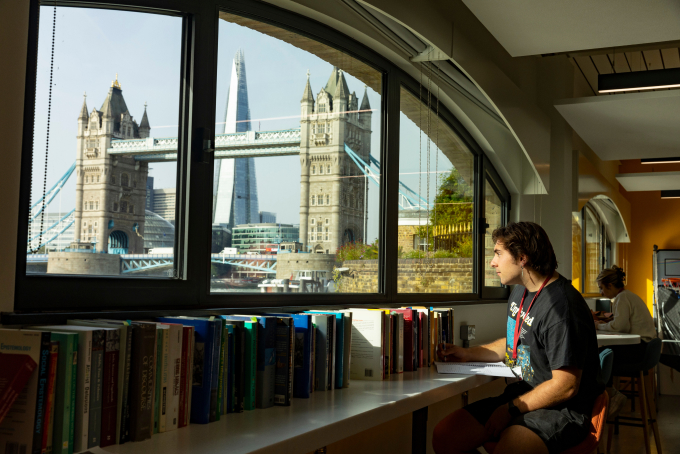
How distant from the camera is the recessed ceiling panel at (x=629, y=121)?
15.3 ft

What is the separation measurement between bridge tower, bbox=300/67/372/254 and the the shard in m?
0.42

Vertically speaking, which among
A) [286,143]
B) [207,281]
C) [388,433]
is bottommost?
→ [388,433]

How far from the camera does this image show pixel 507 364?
313 centimetres

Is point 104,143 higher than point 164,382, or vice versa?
point 104,143

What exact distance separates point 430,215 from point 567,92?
113 inches

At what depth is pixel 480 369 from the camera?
3.00 metres

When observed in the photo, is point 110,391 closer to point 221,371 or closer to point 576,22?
point 221,371

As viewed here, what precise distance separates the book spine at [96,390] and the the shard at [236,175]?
3.63 feet

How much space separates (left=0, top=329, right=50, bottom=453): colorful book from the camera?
139cm

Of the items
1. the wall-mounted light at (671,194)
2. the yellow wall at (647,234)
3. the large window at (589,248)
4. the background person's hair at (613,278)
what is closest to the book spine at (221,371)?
the background person's hair at (613,278)

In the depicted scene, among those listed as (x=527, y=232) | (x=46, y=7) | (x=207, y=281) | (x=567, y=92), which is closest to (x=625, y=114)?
(x=567, y=92)

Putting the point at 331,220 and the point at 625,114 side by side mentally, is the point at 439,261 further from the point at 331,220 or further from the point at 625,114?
the point at 625,114

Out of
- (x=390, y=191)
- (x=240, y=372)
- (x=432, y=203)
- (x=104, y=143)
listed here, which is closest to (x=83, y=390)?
(x=240, y=372)

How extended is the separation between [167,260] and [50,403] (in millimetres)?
990
